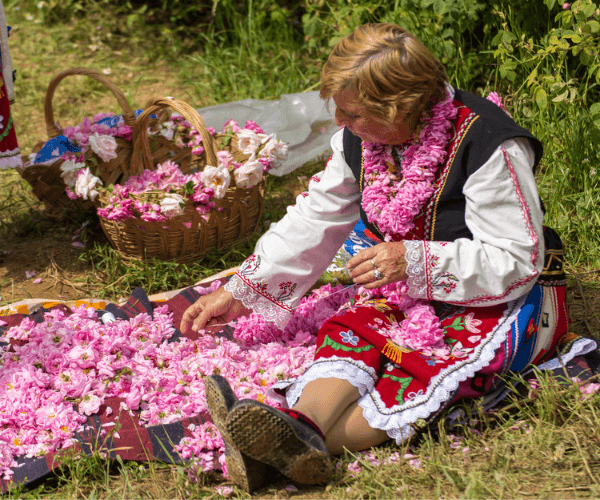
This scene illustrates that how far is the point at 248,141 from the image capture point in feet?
10.5

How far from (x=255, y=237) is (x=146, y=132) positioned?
29.9 inches

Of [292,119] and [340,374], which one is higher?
[292,119]

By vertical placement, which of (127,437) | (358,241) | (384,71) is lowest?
(127,437)

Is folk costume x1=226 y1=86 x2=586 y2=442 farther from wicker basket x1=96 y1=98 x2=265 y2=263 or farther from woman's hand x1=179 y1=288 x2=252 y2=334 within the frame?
wicker basket x1=96 y1=98 x2=265 y2=263

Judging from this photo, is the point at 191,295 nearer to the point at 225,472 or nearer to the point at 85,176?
the point at 85,176

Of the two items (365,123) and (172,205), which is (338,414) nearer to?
(365,123)

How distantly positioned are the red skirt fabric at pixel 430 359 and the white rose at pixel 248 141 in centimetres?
134

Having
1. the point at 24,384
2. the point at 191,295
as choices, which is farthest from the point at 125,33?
the point at 24,384

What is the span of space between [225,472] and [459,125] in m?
1.27

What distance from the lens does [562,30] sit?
9.18ft

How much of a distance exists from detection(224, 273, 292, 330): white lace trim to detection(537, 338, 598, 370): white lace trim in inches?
35.8

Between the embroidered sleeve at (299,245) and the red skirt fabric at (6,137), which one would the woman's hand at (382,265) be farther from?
the red skirt fabric at (6,137)

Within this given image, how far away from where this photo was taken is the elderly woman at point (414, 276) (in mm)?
1778

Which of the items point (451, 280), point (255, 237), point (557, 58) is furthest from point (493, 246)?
point (557, 58)
